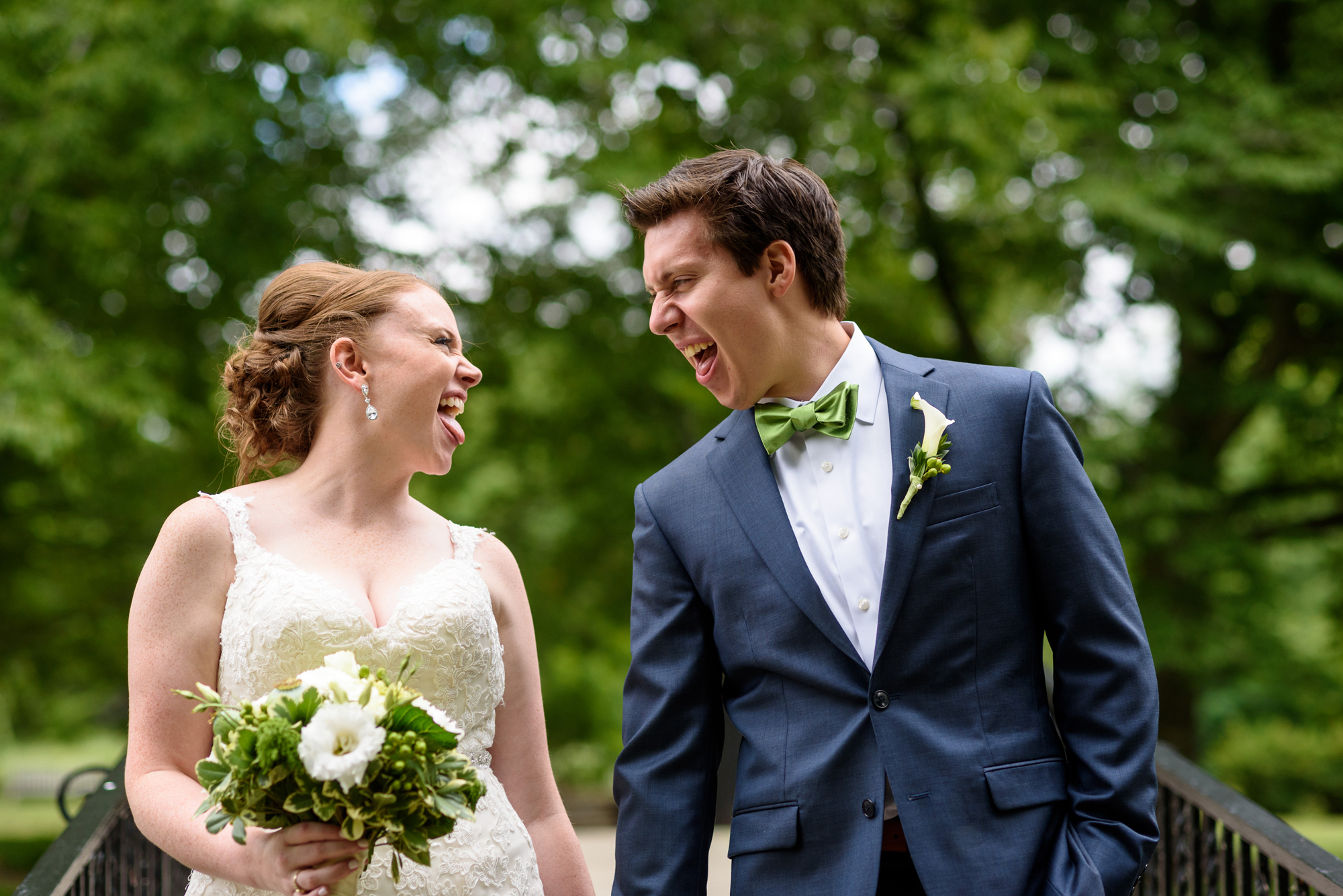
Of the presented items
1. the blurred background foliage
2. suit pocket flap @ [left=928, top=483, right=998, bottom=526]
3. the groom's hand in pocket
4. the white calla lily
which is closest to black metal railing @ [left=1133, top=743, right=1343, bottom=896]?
suit pocket flap @ [left=928, top=483, right=998, bottom=526]

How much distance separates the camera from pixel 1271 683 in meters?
11.1

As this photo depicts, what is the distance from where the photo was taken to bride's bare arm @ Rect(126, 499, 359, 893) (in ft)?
7.84

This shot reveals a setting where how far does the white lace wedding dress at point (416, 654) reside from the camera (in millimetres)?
2623

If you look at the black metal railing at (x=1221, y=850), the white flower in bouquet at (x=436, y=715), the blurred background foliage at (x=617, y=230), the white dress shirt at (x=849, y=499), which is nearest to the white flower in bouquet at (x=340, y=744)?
the white flower in bouquet at (x=436, y=715)

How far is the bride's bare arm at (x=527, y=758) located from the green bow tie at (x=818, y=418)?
814 mm

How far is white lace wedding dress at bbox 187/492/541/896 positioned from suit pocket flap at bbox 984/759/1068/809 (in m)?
1.20

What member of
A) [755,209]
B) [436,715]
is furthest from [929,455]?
[436,715]

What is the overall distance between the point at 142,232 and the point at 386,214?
76.7 inches

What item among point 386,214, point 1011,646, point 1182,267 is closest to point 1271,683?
point 1182,267

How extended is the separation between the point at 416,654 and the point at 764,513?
0.89 meters

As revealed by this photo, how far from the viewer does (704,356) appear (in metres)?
2.68

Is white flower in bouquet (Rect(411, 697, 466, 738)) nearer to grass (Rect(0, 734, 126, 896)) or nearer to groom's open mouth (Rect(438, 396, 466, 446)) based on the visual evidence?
A: groom's open mouth (Rect(438, 396, 466, 446))

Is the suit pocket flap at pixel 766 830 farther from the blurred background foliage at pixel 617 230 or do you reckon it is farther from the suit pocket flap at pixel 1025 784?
the blurred background foliage at pixel 617 230

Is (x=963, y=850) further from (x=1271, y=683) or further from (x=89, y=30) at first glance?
(x=1271, y=683)
